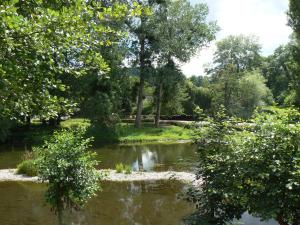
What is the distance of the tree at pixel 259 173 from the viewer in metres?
7.09

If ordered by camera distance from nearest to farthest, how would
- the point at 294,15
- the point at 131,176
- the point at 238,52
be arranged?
the point at 131,176, the point at 294,15, the point at 238,52

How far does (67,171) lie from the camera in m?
11.1

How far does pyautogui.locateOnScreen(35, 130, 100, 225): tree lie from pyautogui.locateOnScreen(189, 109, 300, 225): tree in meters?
3.63

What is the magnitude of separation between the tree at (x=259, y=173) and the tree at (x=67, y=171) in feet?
11.9

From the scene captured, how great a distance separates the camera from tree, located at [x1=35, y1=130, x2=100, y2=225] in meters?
11.1

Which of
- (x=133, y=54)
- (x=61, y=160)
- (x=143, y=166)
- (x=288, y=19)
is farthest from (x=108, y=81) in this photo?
(x=61, y=160)

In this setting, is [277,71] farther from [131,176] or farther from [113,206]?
[113,206]

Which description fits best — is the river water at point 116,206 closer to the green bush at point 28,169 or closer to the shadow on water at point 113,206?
the shadow on water at point 113,206

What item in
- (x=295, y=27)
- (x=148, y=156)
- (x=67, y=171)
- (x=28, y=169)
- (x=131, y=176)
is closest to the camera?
(x=67, y=171)

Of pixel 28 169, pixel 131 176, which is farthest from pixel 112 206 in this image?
pixel 28 169

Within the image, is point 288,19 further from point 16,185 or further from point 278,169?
point 278,169

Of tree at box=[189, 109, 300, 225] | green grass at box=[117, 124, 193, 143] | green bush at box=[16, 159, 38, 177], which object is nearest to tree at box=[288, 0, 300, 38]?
green grass at box=[117, 124, 193, 143]

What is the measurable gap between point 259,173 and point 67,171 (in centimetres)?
593

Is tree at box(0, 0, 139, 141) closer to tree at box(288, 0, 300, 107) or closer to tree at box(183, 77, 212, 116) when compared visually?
tree at box(288, 0, 300, 107)
